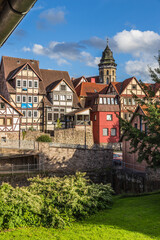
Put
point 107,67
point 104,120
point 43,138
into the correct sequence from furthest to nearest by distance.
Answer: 1. point 107,67
2. point 104,120
3. point 43,138

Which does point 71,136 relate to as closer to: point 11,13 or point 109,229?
point 109,229

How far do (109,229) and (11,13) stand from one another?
1053 cm

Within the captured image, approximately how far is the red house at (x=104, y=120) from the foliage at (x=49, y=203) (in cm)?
2708

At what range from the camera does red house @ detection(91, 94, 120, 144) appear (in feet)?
142

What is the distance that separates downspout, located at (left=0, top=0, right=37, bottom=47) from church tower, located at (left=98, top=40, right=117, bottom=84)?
272ft

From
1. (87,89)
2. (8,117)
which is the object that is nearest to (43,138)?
(8,117)

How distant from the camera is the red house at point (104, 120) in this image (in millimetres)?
43250

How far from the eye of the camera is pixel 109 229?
10.9 metres

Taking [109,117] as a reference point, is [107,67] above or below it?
above

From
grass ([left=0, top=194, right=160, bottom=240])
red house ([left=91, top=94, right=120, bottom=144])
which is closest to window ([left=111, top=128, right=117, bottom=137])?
red house ([left=91, top=94, right=120, bottom=144])

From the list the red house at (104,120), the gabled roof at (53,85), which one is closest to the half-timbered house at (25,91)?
the gabled roof at (53,85)

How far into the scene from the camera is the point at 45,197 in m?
14.3

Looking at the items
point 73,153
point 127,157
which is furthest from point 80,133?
point 127,157

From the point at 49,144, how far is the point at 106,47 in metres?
63.8
